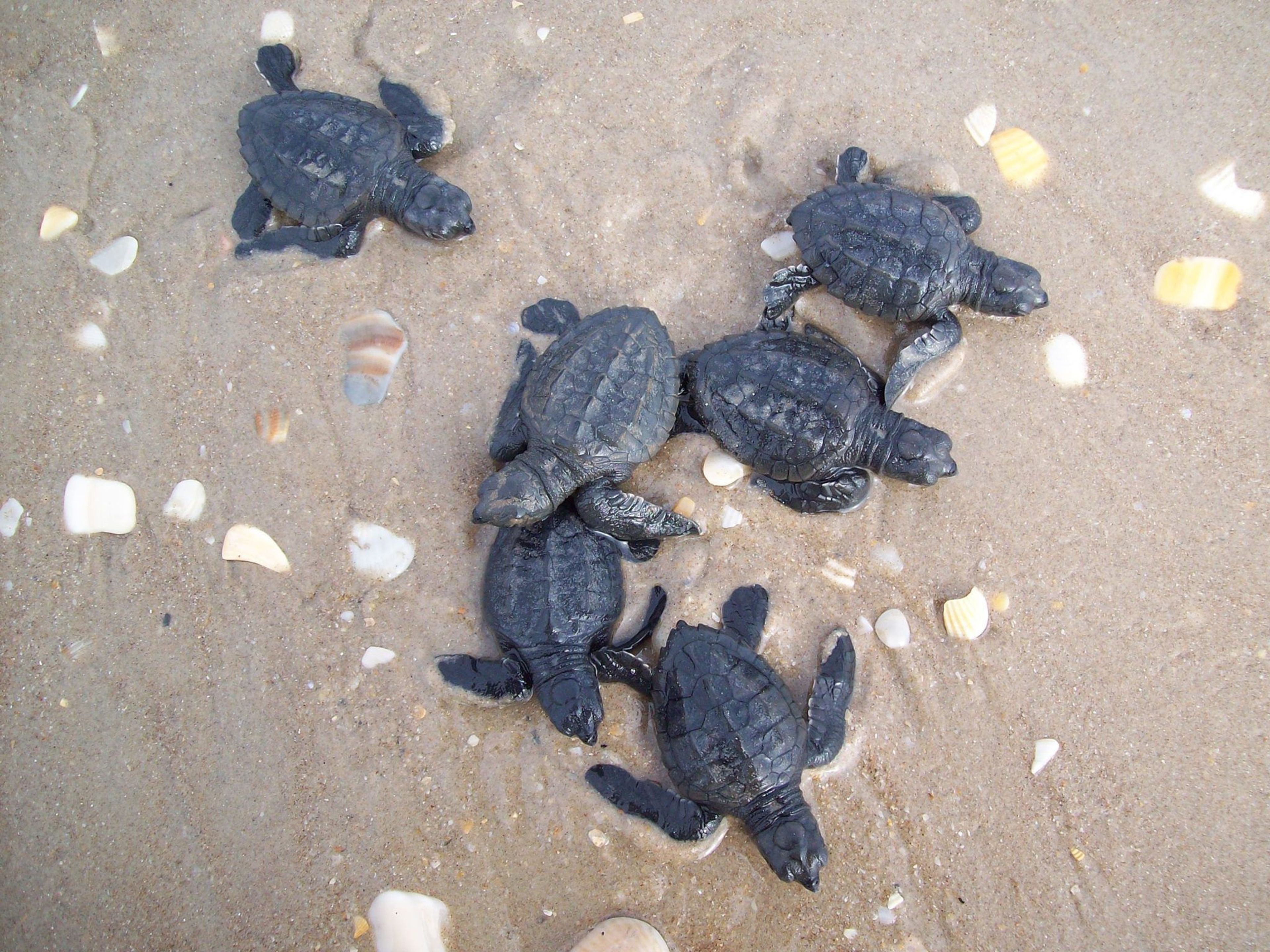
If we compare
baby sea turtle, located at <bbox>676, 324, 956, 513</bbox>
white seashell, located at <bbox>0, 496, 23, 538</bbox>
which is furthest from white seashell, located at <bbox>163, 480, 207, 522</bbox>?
baby sea turtle, located at <bbox>676, 324, 956, 513</bbox>

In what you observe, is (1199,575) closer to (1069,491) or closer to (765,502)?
(1069,491)

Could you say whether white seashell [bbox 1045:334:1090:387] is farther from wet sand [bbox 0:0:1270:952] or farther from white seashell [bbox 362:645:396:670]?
white seashell [bbox 362:645:396:670]

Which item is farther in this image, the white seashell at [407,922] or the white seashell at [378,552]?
the white seashell at [378,552]

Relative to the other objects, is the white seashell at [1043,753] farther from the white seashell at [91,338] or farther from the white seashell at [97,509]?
the white seashell at [91,338]

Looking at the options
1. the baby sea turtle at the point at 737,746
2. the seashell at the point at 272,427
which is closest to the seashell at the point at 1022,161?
the baby sea turtle at the point at 737,746

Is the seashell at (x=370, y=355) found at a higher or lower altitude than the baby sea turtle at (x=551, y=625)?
higher

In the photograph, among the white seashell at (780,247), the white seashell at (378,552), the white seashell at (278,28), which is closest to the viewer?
the white seashell at (378,552)
